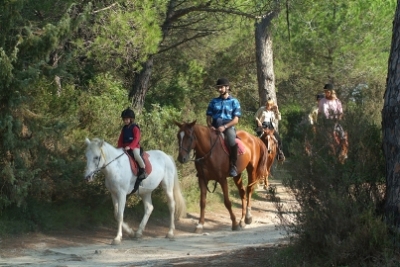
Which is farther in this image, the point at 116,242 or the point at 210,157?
the point at 210,157

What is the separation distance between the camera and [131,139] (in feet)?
47.8

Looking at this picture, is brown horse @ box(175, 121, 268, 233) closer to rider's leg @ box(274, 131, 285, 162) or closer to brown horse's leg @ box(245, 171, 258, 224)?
brown horse's leg @ box(245, 171, 258, 224)

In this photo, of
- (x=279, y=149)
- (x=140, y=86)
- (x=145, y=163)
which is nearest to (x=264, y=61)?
(x=279, y=149)

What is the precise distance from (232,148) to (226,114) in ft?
2.32

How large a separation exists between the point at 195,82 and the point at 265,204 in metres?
4.38

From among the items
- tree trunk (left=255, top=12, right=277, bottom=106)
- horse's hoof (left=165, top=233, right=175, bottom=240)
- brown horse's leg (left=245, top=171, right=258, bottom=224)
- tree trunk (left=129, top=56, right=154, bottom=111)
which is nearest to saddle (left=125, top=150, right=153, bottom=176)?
horse's hoof (left=165, top=233, right=175, bottom=240)

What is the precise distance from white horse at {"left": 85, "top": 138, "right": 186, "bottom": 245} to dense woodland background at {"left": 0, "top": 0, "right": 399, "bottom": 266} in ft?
2.60

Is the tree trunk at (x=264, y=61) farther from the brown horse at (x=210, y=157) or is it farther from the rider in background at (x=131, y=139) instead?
the rider in background at (x=131, y=139)

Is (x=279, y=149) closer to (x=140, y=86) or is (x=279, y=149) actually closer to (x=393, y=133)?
(x=140, y=86)

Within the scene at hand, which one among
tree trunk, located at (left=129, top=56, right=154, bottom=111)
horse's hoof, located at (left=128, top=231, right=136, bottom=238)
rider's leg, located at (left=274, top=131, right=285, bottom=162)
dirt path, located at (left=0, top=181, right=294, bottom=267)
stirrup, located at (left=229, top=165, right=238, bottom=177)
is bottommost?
dirt path, located at (left=0, top=181, right=294, bottom=267)

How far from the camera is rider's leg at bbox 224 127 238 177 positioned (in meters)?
15.9

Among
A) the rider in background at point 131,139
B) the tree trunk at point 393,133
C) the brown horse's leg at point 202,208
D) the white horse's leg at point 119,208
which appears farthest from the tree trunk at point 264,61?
the tree trunk at point 393,133

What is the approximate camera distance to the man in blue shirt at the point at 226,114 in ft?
52.0

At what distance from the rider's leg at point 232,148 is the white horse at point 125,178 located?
1.18 metres
